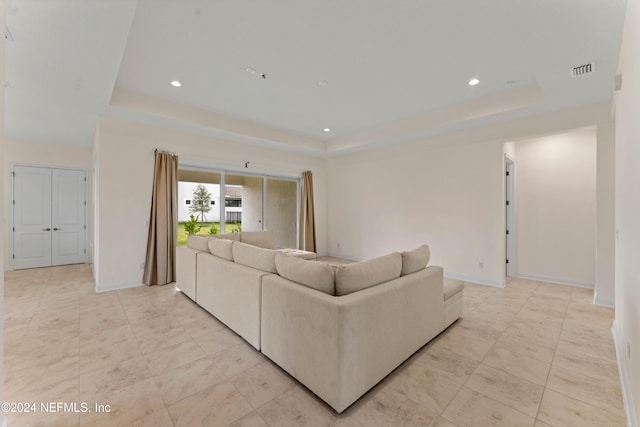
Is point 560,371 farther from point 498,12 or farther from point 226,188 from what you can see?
point 226,188

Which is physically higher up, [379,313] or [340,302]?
[340,302]

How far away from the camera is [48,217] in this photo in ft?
19.4

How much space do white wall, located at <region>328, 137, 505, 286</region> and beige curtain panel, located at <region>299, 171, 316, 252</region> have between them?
0.77m

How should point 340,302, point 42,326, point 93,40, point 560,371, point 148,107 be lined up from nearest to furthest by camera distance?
point 340,302 → point 560,371 → point 93,40 → point 42,326 → point 148,107

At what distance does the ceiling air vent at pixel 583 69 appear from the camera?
2742 mm

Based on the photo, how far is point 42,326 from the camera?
2.91 m

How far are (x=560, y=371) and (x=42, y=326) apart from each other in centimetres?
511

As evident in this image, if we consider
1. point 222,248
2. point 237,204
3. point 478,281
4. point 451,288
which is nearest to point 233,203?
point 237,204

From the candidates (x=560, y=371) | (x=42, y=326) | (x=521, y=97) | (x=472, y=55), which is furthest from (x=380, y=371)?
(x=521, y=97)

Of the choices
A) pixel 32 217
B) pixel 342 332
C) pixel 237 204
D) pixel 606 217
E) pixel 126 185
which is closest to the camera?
pixel 342 332

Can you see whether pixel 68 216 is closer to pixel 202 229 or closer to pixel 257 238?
pixel 202 229

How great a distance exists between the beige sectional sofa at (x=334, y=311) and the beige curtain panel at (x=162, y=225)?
2.17m

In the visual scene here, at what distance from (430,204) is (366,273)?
12.5ft

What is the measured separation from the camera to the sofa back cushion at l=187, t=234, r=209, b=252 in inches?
146
